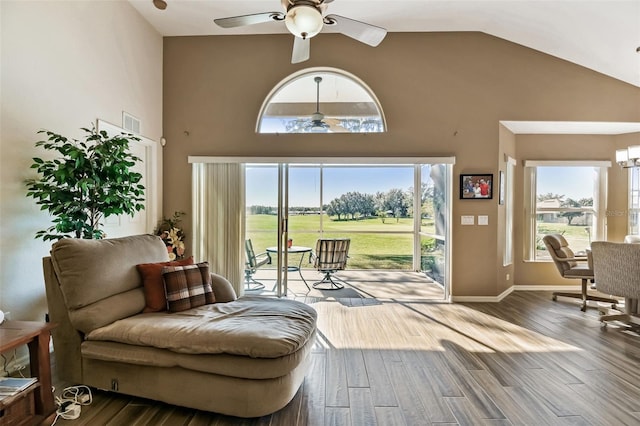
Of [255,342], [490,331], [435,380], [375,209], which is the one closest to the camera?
[255,342]

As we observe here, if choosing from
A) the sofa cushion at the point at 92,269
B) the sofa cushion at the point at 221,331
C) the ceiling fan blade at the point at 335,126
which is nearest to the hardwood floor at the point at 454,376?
the sofa cushion at the point at 221,331

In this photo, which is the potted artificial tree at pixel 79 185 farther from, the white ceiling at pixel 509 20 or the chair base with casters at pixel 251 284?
the white ceiling at pixel 509 20

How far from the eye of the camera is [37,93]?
9.25 feet

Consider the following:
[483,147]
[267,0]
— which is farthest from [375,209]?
[267,0]

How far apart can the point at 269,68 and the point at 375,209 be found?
378cm

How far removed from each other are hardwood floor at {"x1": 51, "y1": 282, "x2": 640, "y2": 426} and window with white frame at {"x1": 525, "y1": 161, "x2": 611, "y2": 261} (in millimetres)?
1736

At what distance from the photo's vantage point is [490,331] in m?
3.60

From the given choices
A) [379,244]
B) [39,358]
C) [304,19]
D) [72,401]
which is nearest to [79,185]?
[39,358]

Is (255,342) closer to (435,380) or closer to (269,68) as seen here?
(435,380)

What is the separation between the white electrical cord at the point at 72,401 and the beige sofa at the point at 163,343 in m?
0.09

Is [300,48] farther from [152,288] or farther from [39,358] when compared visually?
[39,358]

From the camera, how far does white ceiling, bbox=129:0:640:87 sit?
378 centimetres

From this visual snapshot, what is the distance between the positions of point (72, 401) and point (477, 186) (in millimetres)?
4884

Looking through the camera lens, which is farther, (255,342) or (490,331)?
(490,331)
